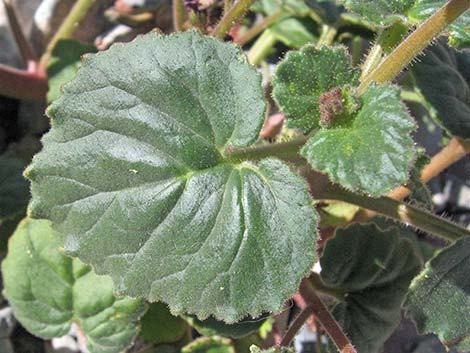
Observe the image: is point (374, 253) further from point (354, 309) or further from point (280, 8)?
point (280, 8)

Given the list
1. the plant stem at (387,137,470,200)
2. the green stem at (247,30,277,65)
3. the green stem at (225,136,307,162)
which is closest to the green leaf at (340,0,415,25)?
the green stem at (225,136,307,162)

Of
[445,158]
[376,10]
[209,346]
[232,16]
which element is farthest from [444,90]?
[209,346]

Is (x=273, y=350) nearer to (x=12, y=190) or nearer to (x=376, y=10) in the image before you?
(x=376, y=10)

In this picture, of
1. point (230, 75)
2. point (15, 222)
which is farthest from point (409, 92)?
point (15, 222)

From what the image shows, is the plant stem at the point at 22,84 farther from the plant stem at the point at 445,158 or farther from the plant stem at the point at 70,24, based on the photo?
the plant stem at the point at 445,158

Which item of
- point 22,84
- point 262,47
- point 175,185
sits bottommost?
point 22,84

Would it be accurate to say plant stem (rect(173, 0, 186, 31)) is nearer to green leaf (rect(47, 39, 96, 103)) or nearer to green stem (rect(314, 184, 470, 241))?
green leaf (rect(47, 39, 96, 103))

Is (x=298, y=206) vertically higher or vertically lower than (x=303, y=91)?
lower
